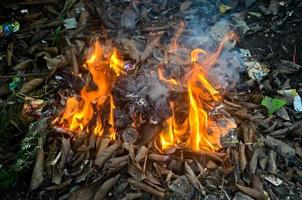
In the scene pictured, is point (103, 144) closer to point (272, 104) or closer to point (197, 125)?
point (197, 125)

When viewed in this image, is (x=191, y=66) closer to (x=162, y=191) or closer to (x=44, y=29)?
(x=162, y=191)

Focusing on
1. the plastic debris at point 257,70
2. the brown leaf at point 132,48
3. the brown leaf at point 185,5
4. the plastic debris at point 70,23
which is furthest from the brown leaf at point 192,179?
the brown leaf at point 185,5

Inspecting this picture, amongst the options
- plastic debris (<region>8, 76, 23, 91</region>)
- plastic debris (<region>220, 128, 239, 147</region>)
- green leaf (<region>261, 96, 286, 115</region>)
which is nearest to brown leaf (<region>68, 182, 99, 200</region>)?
plastic debris (<region>220, 128, 239, 147</region>)

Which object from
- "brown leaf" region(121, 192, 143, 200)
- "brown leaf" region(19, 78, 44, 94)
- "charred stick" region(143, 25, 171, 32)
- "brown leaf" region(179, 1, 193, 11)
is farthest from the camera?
"brown leaf" region(179, 1, 193, 11)

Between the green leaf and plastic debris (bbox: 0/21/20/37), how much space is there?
2.86 metres

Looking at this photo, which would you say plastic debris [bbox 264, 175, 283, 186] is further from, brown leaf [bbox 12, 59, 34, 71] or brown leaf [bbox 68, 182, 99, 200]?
brown leaf [bbox 12, 59, 34, 71]

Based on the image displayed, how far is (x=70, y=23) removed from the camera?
4.80 m

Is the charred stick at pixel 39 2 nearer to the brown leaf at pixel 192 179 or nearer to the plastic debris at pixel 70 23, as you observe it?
the plastic debris at pixel 70 23

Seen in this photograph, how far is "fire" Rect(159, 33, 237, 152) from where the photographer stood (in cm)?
359

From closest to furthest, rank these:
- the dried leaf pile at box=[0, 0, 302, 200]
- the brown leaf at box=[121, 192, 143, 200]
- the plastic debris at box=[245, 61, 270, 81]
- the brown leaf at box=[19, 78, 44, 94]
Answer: the brown leaf at box=[121, 192, 143, 200] < the dried leaf pile at box=[0, 0, 302, 200] < the brown leaf at box=[19, 78, 44, 94] < the plastic debris at box=[245, 61, 270, 81]

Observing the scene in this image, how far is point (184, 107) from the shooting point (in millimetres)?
3742

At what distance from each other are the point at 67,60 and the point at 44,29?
72 centimetres

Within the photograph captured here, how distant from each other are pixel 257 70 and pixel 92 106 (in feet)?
6.31

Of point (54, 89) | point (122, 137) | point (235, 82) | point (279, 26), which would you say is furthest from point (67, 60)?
point (279, 26)
